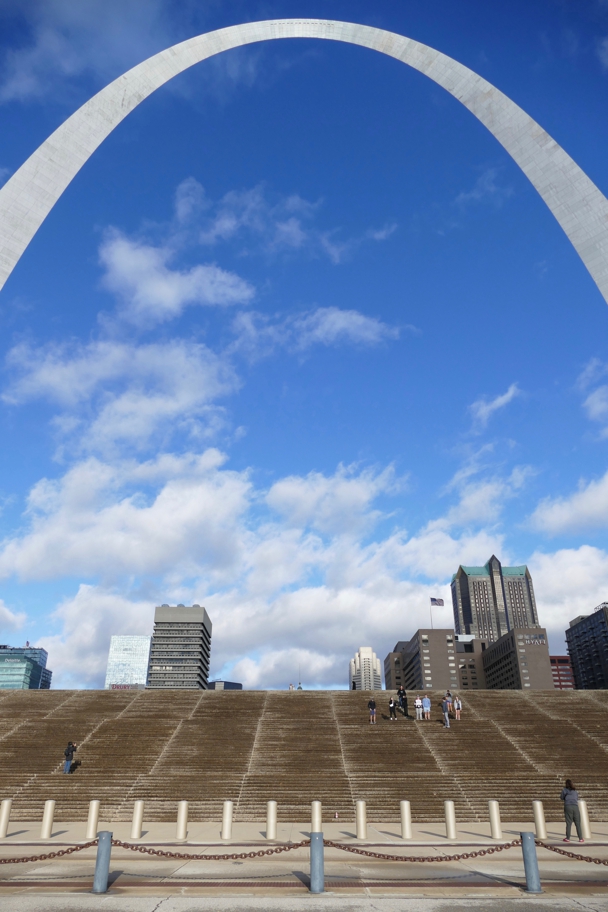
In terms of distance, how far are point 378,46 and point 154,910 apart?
28430 mm

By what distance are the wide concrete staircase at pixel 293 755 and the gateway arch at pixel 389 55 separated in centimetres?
1538

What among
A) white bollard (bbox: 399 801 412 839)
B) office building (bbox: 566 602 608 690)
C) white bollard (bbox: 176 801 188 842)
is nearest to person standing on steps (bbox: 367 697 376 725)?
white bollard (bbox: 399 801 412 839)

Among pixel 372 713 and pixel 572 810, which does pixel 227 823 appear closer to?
pixel 572 810

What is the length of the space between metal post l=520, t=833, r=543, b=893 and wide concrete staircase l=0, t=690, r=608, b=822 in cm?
891

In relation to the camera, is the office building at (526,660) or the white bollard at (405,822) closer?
the white bollard at (405,822)

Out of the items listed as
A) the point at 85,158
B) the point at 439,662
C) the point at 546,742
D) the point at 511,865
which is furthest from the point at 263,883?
→ the point at 439,662

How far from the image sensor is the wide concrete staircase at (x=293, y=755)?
18.5m

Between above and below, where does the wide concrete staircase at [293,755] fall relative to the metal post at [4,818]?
above

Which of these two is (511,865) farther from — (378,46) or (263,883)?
(378,46)

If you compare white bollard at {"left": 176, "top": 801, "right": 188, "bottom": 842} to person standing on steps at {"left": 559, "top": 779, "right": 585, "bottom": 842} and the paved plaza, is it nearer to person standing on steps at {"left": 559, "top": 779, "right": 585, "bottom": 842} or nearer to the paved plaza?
the paved plaza

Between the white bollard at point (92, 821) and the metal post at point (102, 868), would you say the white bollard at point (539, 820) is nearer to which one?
the metal post at point (102, 868)

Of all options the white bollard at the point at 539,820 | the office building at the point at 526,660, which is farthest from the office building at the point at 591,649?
the white bollard at the point at 539,820

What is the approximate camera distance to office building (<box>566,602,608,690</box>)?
162500 mm

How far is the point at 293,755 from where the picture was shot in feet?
72.3
